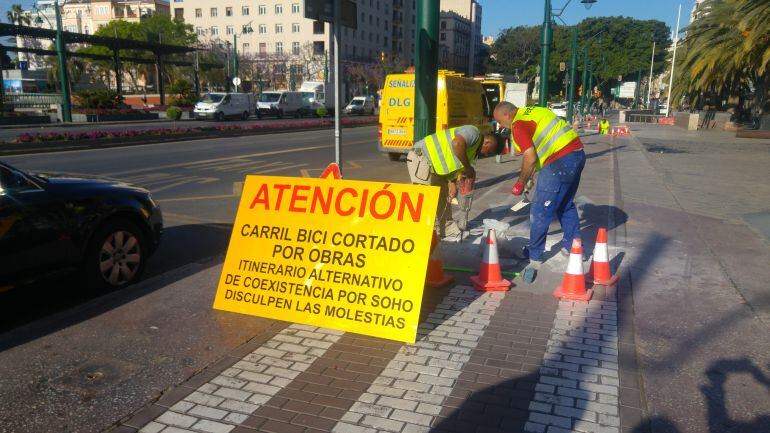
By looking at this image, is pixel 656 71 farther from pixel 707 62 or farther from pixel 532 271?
pixel 532 271

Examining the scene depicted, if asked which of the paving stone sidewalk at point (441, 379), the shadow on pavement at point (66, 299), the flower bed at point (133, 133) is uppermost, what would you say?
the flower bed at point (133, 133)

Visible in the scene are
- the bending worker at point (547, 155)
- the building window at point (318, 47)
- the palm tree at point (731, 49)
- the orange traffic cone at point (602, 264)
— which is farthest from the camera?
the building window at point (318, 47)

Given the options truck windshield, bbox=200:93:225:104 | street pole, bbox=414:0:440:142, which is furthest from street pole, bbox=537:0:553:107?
truck windshield, bbox=200:93:225:104

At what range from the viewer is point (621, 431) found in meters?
3.01

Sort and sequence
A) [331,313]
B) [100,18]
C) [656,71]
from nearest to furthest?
[331,313] < [656,71] < [100,18]

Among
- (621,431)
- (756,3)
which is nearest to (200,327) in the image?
(621,431)

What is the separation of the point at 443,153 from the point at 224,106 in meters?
33.4

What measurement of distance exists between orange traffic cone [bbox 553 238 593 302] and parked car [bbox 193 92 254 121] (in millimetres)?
34375

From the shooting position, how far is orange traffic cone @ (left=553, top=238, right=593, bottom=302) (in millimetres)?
5031

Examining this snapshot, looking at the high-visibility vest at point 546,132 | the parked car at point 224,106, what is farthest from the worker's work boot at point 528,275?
the parked car at point 224,106

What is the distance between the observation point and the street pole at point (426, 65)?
6922mm

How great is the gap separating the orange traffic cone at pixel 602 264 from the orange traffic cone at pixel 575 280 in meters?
0.41

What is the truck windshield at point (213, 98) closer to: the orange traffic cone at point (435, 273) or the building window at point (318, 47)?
the orange traffic cone at point (435, 273)

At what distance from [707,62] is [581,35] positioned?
72.0 m
